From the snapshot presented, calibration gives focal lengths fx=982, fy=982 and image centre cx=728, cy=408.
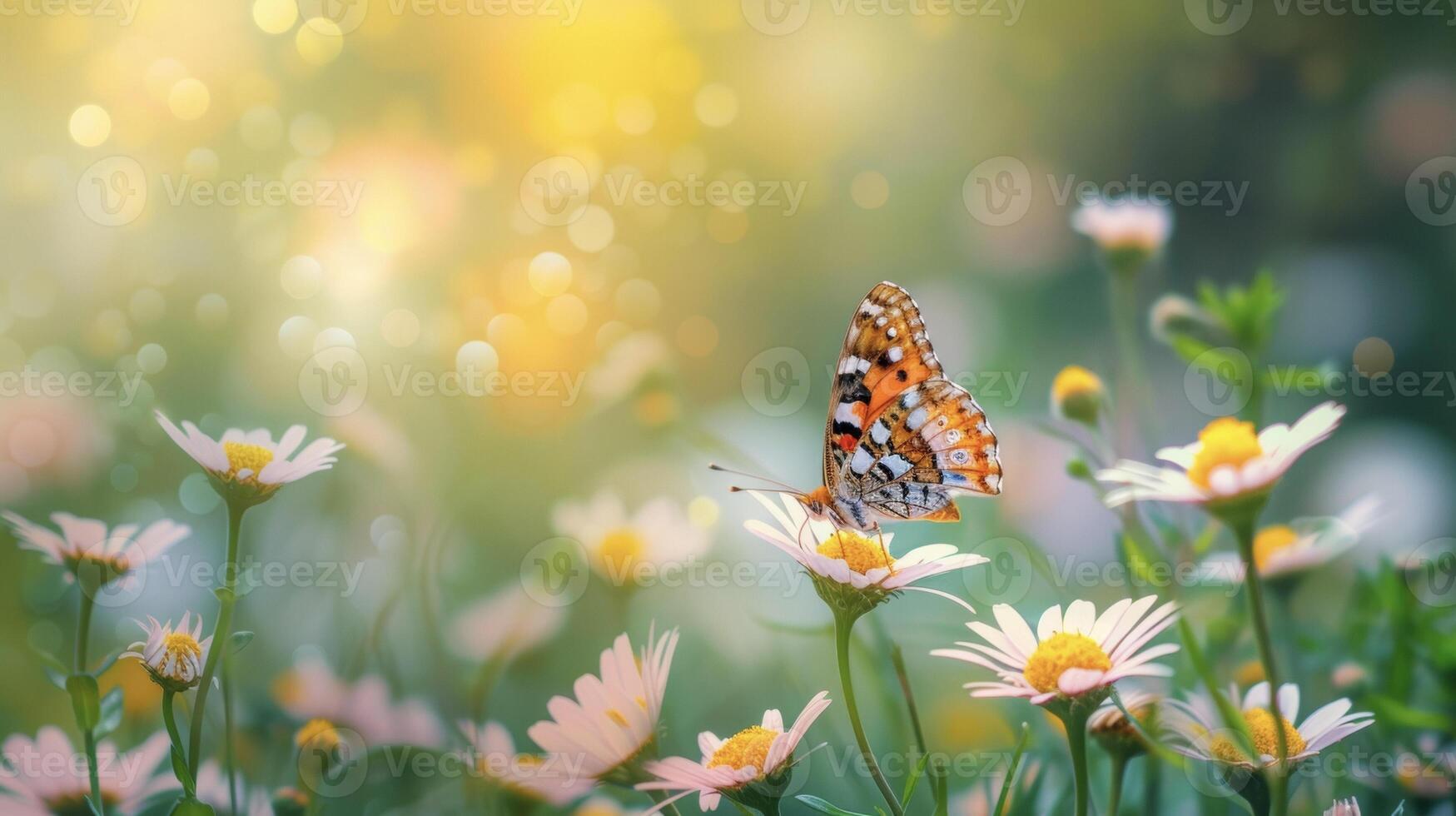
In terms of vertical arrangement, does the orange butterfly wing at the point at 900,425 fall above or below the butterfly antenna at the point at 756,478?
above

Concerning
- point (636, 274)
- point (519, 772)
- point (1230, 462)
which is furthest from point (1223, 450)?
point (636, 274)

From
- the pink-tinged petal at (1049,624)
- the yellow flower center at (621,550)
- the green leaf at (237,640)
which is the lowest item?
the yellow flower center at (621,550)

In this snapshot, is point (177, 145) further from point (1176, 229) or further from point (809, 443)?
point (1176, 229)

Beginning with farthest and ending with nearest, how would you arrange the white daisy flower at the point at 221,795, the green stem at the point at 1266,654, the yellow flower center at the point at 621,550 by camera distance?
the yellow flower center at the point at 621,550, the white daisy flower at the point at 221,795, the green stem at the point at 1266,654

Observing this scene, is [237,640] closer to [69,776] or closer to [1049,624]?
[69,776]

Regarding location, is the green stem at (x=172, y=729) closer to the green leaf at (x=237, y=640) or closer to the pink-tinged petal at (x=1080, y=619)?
the green leaf at (x=237, y=640)

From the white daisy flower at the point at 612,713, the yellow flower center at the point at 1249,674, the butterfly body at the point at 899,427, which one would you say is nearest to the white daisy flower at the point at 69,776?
Result: the white daisy flower at the point at 612,713

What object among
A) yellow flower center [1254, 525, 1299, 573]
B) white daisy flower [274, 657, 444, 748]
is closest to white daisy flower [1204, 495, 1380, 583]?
yellow flower center [1254, 525, 1299, 573]

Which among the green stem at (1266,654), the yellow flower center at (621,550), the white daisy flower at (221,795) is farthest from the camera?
the yellow flower center at (621,550)
